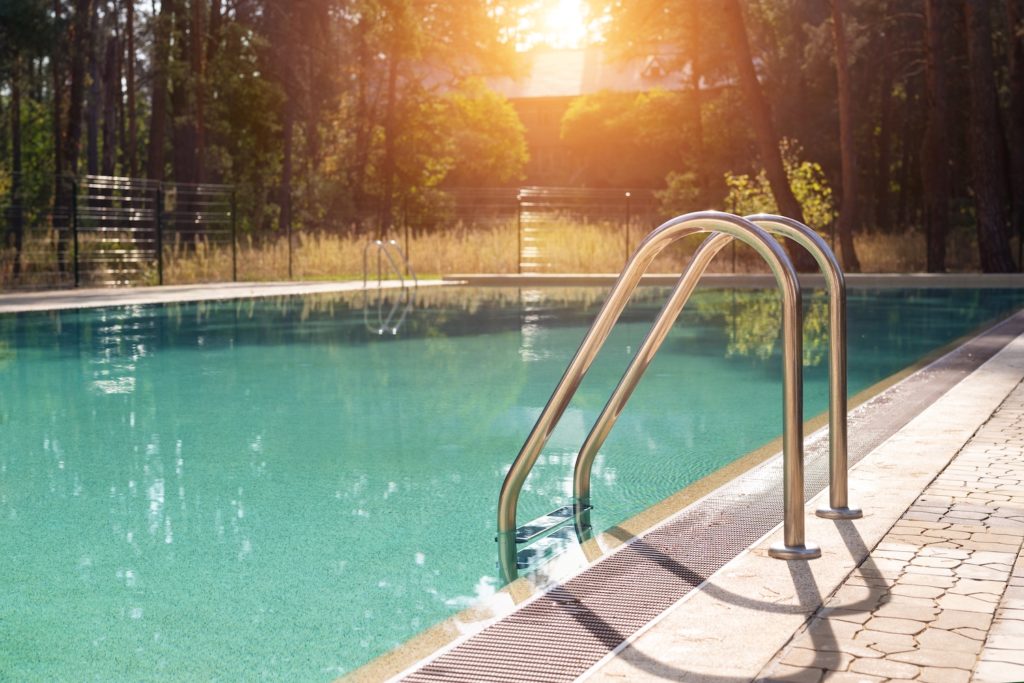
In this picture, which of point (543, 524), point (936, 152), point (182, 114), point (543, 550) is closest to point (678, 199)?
point (936, 152)

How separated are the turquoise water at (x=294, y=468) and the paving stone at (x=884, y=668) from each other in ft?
4.51

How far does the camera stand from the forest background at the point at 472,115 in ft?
79.8

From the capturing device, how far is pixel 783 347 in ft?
10.9

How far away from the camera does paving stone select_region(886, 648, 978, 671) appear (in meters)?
2.64

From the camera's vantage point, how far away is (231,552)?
4.49m

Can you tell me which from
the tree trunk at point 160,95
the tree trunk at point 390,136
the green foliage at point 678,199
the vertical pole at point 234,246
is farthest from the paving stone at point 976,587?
the tree trunk at point 390,136

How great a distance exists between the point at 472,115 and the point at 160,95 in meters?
17.6

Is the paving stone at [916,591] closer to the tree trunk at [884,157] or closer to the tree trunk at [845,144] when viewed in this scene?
the tree trunk at [845,144]

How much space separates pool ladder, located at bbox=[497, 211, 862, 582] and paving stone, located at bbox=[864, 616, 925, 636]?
0.60m

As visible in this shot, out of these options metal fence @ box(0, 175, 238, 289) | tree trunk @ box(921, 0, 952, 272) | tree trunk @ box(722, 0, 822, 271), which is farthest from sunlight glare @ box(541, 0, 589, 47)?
metal fence @ box(0, 175, 238, 289)

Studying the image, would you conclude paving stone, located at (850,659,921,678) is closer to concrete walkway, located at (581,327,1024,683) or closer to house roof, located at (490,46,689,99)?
concrete walkway, located at (581,327,1024,683)

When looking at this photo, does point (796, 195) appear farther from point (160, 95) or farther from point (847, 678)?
point (847, 678)

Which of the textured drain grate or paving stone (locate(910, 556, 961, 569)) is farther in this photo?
paving stone (locate(910, 556, 961, 569))

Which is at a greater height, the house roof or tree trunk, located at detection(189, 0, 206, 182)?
the house roof
